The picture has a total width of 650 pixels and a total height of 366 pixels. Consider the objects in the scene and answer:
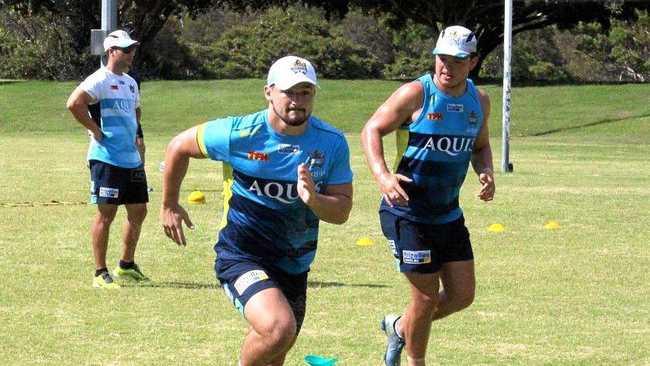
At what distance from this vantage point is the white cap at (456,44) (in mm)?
7262

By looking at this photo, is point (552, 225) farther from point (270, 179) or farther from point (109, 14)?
point (270, 179)

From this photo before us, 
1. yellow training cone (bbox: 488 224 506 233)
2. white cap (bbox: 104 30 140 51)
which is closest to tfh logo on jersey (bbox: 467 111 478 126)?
white cap (bbox: 104 30 140 51)

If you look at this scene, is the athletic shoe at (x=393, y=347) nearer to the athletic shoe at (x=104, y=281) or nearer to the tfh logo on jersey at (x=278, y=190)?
the tfh logo on jersey at (x=278, y=190)

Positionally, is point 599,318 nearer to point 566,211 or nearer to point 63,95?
point 566,211

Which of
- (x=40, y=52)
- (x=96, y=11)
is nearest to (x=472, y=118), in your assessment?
(x=96, y=11)

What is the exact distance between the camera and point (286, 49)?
7775cm

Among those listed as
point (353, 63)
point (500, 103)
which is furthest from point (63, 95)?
point (353, 63)

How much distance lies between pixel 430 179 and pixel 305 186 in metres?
1.84

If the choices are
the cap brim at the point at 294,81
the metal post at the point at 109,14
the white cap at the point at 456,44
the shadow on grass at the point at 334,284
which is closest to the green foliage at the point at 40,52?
the metal post at the point at 109,14

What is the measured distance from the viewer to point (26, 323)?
9125 mm

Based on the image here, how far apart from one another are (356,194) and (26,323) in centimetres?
1121

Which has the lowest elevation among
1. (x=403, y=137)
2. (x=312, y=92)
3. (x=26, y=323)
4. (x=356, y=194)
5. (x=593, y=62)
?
(x=593, y=62)

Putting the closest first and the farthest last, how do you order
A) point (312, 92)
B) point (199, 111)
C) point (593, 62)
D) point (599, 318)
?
point (312, 92) → point (599, 318) → point (199, 111) → point (593, 62)

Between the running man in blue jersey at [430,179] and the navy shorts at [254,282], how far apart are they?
1059 millimetres
